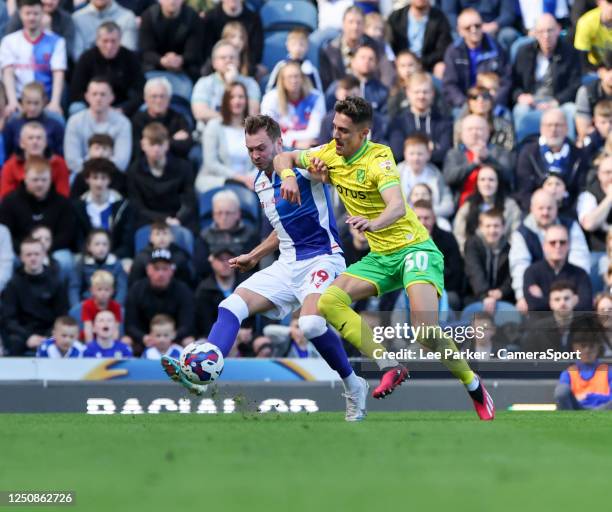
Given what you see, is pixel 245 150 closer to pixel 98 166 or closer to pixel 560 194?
pixel 98 166

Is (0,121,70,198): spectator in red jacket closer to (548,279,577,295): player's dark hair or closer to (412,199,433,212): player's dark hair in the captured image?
(412,199,433,212): player's dark hair

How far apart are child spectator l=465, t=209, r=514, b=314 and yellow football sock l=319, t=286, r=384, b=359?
5.13m

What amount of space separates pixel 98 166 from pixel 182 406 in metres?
3.84

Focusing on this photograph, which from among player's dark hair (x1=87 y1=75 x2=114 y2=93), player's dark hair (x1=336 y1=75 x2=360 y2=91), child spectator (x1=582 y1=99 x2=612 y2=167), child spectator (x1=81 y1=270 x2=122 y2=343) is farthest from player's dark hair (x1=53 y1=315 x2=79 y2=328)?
child spectator (x1=582 y1=99 x2=612 y2=167)

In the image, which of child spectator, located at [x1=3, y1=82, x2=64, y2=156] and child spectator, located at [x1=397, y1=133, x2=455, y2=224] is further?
child spectator, located at [x1=3, y1=82, x2=64, y2=156]

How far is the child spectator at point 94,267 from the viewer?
50.5 feet

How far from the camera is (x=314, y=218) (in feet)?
36.0

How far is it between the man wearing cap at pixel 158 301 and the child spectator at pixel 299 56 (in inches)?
116

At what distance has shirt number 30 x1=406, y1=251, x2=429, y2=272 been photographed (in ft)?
34.4

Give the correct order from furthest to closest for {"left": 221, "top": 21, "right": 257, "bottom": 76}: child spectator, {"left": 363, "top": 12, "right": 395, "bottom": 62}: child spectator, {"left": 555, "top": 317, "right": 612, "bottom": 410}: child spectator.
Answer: {"left": 363, "top": 12, "right": 395, "bottom": 62}: child spectator < {"left": 221, "top": 21, "right": 257, "bottom": 76}: child spectator < {"left": 555, "top": 317, "right": 612, "bottom": 410}: child spectator

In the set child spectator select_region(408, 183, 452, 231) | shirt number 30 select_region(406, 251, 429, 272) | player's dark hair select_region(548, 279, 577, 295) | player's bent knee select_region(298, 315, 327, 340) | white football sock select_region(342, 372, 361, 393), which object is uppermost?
shirt number 30 select_region(406, 251, 429, 272)

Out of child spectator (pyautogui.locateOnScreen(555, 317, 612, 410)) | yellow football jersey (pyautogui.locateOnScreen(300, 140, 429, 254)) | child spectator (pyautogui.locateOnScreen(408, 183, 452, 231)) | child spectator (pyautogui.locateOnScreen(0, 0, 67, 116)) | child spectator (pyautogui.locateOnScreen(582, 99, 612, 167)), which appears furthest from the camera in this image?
child spectator (pyautogui.locateOnScreen(0, 0, 67, 116))

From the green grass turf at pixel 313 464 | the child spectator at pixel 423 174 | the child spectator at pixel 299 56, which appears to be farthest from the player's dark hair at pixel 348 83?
the green grass turf at pixel 313 464

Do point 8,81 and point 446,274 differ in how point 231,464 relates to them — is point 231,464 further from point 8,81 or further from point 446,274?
point 8,81
